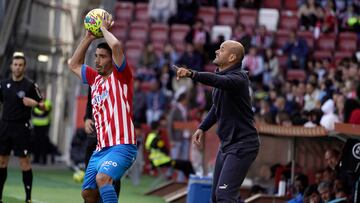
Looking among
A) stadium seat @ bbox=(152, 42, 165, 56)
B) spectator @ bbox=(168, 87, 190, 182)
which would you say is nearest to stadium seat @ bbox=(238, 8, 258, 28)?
stadium seat @ bbox=(152, 42, 165, 56)

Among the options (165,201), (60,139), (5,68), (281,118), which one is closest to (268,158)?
(281,118)

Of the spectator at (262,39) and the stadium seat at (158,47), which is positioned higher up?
the spectator at (262,39)

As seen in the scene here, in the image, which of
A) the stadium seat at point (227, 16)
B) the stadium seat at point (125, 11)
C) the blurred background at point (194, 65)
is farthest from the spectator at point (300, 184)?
the stadium seat at point (125, 11)

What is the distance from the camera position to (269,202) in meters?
16.2

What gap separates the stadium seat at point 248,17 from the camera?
31.2 meters

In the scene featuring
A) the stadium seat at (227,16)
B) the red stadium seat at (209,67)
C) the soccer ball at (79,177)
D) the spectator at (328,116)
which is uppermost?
the stadium seat at (227,16)

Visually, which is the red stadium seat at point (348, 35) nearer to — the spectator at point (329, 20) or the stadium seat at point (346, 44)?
the stadium seat at point (346, 44)

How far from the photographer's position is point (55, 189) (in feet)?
63.1

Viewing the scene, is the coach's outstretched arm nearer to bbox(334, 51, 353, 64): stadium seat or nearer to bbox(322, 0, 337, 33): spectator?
bbox(334, 51, 353, 64): stadium seat

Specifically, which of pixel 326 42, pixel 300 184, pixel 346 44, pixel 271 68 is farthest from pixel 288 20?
pixel 300 184

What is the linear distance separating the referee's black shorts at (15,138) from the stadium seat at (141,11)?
16819mm

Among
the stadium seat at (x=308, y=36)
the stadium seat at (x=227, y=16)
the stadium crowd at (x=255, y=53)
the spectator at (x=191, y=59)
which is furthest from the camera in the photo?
the stadium seat at (x=227, y=16)

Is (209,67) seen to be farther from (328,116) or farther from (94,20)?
(94,20)

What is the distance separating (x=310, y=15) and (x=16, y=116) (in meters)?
16.1
